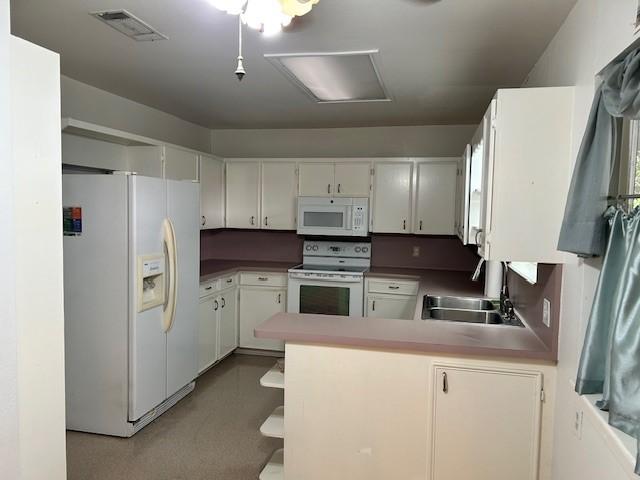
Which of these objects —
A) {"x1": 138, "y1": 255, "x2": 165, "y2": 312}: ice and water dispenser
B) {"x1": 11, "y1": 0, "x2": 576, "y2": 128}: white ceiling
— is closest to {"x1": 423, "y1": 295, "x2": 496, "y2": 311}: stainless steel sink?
{"x1": 11, "y1": 0, "x2": 576, "y2": 128}: white ceiling

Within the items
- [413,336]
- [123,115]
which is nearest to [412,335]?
[413,336]

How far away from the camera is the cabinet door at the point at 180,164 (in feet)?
12.6

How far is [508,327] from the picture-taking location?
2.43 metres

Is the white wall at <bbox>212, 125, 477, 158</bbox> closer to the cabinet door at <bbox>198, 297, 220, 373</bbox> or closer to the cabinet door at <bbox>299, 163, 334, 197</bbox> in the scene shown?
the cabinet door at <bbox>299, 163, 334, 197</bbox>

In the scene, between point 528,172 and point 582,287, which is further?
point 528,172

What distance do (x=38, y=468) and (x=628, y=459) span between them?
2.03m

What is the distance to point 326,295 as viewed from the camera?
4422 millimetres

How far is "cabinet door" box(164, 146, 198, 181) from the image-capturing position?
12.6ft

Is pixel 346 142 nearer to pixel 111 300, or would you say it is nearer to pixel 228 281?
pixel 228 281

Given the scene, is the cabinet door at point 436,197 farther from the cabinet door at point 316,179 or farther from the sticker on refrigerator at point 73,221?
the sticker on refrigerator at point 73,221

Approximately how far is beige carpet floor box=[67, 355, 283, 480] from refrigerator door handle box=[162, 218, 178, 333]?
700mm

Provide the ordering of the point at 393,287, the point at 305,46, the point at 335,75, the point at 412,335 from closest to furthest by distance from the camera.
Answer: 1. the point at 412,335
2. the point at 305,46
3. the point at 335,75
4. the point at 393,287

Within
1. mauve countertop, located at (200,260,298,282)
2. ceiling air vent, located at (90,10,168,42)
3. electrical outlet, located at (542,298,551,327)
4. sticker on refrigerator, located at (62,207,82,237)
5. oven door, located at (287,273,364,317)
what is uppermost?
ceiling air vent, located at (90,10,168,42)

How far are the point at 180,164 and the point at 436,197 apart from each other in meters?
2.50
